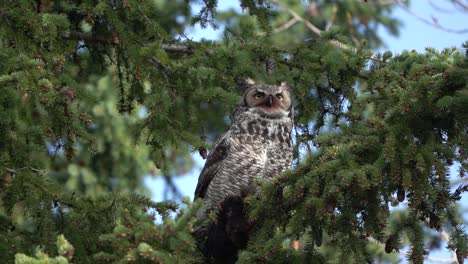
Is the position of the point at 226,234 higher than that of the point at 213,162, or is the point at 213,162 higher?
the point at 213,162

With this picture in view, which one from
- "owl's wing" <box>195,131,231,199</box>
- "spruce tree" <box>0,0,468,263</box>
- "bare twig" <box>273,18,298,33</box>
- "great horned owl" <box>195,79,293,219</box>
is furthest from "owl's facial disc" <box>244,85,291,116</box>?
"bare twig" <box>273,18,298,33</box>

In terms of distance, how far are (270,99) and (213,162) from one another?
58 cm

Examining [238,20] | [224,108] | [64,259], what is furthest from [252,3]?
[64,259]

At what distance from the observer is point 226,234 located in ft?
14.2

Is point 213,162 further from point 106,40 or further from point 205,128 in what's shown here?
point 106,40

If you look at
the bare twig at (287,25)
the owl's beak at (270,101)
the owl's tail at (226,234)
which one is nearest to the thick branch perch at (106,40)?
the owl's beak at (270,101)

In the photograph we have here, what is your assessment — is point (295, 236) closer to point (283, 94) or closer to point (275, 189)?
point (275, 189)

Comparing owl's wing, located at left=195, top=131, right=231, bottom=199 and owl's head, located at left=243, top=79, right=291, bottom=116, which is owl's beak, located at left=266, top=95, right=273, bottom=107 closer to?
owl's head, located at left=243, top=79, right=291, bottom=116

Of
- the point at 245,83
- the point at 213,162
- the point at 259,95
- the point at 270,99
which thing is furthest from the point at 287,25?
the point at 213,162

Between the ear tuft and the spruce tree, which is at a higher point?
the ear tuft

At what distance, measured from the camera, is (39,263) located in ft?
9.41

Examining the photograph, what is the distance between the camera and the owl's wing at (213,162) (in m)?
5.36

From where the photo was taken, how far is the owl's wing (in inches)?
211

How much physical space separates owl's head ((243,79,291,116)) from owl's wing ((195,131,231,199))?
0.30 m
